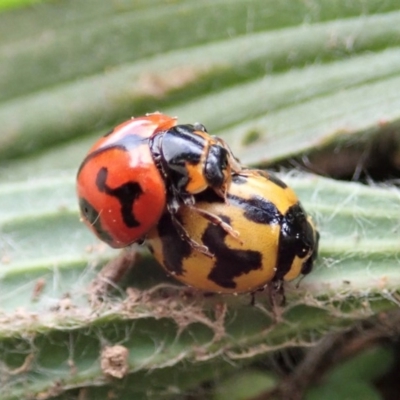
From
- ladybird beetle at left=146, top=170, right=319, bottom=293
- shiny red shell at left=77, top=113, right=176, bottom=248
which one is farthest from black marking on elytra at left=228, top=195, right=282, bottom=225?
shiny red shell at left=77, top=113, right=176, bottom=248

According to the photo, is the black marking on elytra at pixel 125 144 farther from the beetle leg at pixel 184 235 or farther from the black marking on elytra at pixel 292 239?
the black marking on elytra at pixel 292 239

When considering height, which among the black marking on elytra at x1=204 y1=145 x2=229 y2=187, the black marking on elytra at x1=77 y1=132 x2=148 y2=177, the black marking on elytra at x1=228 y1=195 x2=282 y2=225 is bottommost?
the black marking on elytra at x1=228 y1=195 x2=282 y2=225

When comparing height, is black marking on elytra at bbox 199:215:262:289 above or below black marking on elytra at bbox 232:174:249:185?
below

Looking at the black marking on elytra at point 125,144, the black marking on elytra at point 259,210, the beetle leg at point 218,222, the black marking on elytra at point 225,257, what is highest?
the black marking on elytra at point 125,144

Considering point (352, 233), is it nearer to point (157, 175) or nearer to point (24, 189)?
point (157, 175)

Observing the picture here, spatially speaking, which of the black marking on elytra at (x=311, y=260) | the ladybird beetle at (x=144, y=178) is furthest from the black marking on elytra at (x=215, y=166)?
the black marking on elytra at (x=311, y=260)

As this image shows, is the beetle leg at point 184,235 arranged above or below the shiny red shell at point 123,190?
below

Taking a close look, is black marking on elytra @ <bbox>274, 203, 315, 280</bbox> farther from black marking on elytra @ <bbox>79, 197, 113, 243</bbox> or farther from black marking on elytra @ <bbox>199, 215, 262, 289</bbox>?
black marking on elytra @ <bbox>79, 197, 113, 243</bbox>
